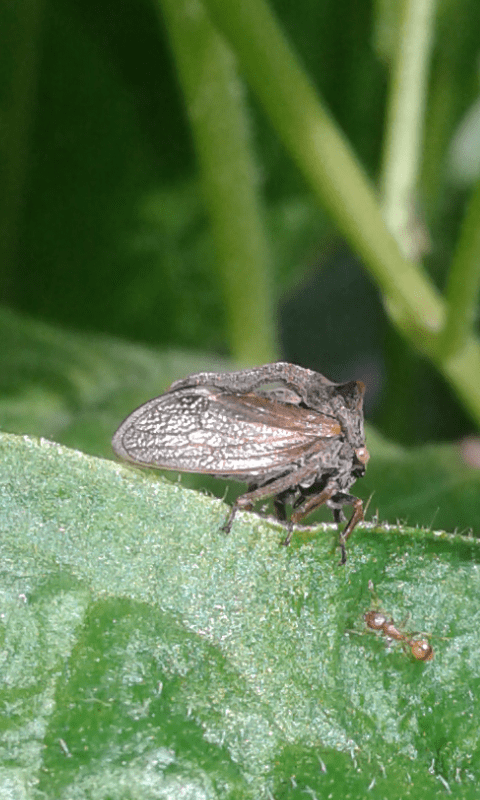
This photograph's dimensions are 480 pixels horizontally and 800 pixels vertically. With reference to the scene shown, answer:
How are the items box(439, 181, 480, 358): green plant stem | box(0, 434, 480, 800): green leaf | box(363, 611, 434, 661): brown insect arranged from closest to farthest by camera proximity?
box(0, 434, 480, 800): green leaf → box(363, 611, 434, 661): brown insect → box(439, 181, 480, 358): green plant stem

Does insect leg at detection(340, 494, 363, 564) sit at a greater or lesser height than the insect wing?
lesser

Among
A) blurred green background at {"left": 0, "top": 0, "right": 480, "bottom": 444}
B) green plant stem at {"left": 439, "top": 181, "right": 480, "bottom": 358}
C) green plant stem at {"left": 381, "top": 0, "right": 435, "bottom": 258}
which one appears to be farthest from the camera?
blurred green background at {"left": 0, "top": 0, "right": 480, "bottom": 444}

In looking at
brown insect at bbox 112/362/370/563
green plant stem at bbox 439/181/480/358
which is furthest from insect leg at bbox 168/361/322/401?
green plant stem at bbox 439/181/480/358

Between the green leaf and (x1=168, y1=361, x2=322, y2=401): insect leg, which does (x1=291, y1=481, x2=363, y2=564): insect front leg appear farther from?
the green leaf

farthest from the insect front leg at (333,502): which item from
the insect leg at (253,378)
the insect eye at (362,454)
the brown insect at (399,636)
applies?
the brown insect at (399,636)

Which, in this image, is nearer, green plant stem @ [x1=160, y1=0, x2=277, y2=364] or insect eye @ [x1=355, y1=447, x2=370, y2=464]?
insect eye @ [x1=355, y1=447, x2=370, y2=464]

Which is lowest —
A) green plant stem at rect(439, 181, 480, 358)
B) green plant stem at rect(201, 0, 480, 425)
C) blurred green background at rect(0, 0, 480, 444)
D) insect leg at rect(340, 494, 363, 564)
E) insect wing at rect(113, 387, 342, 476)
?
insect leg at rect(340, 494, 363, 564)

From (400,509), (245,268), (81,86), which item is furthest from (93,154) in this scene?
(400,509)
